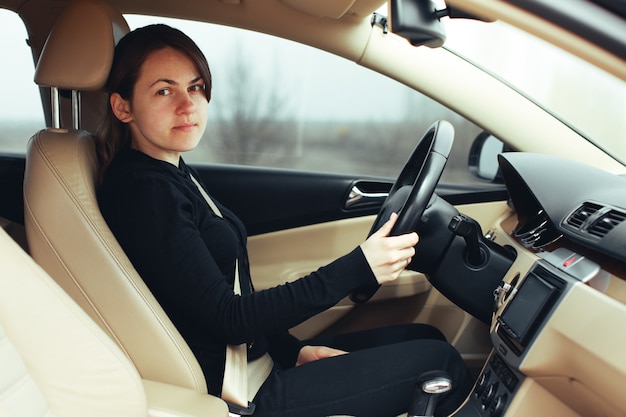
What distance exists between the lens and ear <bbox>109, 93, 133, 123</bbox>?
1328 mm

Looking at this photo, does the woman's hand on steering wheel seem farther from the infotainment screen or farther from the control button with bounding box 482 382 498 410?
the control button with bounding box 482 382 498 410

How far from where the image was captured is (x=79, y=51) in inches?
47.2

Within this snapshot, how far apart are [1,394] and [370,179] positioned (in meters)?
1.55

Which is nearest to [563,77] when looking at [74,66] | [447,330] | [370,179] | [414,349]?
[370,179]

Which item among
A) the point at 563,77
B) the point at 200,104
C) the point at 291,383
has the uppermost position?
the point at 563,77

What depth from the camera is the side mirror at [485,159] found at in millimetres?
1936

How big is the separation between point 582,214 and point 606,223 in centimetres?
8

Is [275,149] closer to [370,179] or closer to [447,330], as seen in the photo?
[370,179]

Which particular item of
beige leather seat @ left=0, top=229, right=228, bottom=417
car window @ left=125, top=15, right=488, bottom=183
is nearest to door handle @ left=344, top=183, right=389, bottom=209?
car window @ left=125, top=15, right=488, bottom=183

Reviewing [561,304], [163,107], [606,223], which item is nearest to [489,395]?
[561,304]

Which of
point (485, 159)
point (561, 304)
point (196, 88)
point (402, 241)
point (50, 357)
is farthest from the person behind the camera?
point (485, 159)

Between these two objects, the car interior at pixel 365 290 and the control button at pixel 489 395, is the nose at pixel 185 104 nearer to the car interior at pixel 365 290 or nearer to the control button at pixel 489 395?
the car interior at pixel 365 290

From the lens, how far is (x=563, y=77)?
2.31 metres

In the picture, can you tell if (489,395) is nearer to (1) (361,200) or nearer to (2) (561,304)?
(2) (561,304)
